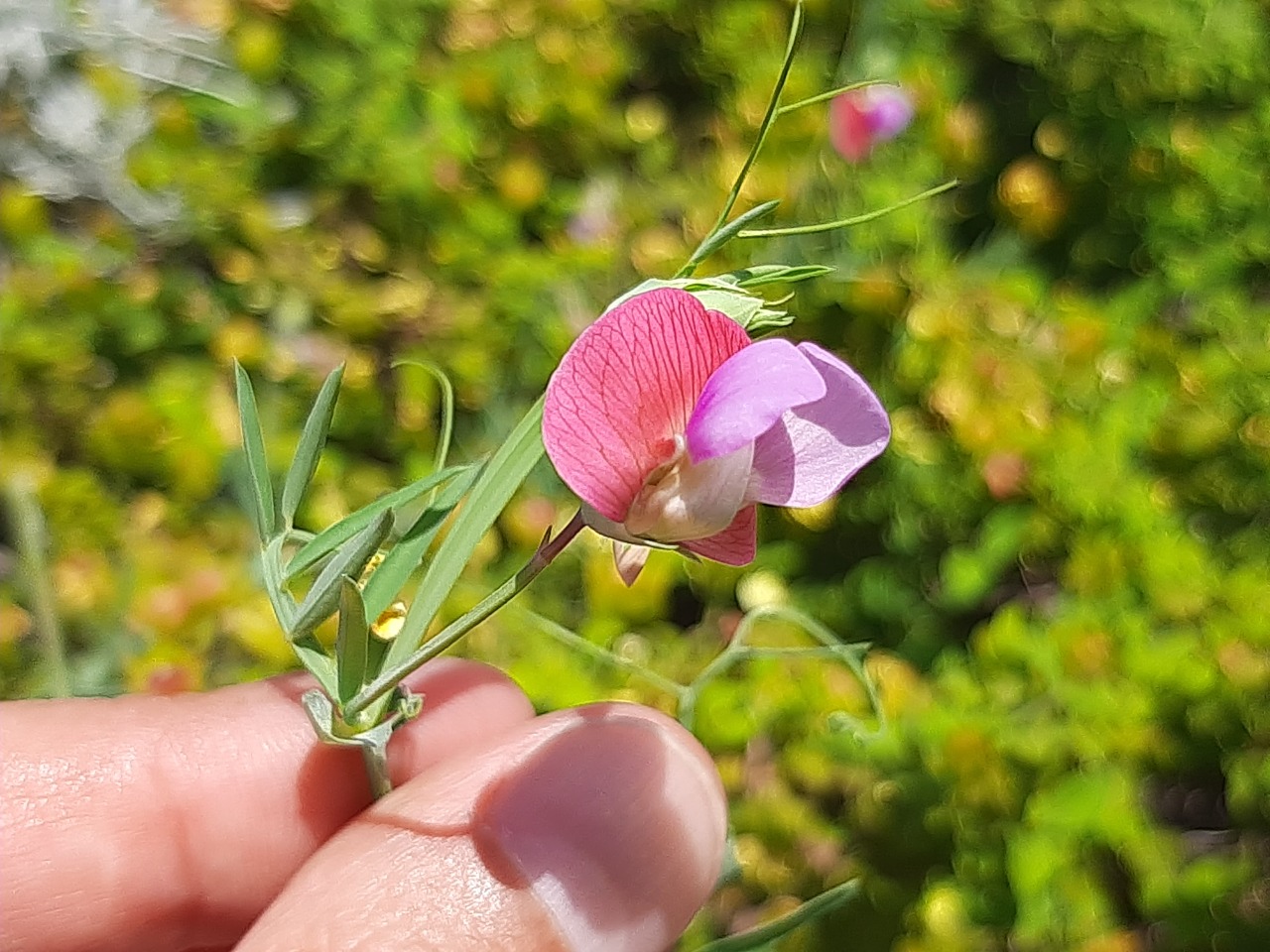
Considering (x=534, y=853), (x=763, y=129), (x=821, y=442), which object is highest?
(x=763, y=129)

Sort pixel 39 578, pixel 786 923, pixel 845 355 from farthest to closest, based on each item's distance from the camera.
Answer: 1. pixel 845 355
2. pixel 39 578
3. pixel 786 923

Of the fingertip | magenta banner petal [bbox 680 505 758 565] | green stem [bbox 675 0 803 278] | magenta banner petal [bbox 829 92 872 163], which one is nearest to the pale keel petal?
magenta banner petal [bbox 680 505 758 565]

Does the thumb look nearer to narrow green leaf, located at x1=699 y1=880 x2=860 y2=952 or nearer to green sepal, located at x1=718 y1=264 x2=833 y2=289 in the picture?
narrow green leaf, located at x1=699 y1=880 x2=860 y2=952

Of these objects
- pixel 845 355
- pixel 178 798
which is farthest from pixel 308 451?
pixel 845 355

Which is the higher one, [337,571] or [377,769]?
[337,571]

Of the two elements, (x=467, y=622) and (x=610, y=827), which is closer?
(x=467, y=622)

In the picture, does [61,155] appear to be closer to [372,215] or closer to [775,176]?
[372,215]

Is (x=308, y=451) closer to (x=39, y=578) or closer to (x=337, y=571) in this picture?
(x=337, y=571)
